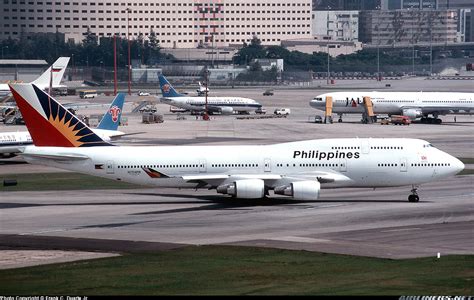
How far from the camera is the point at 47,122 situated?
75.1m

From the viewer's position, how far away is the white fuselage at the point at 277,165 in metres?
74.5

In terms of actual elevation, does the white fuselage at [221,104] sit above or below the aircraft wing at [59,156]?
below

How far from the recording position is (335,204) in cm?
7425

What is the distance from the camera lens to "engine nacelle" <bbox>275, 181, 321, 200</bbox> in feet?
240

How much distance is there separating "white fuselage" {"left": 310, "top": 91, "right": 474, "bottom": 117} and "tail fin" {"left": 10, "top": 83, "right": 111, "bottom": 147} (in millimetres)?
94606

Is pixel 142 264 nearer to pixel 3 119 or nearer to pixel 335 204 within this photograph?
pixel 335 204

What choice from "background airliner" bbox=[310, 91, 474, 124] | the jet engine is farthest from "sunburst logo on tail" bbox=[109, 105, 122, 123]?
the jet engine

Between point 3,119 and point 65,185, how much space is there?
82.3 m

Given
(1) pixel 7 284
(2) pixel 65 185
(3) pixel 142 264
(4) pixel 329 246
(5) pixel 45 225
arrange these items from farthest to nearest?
(2) pixel 65 185
(5) pixel 45 225
(4) pixel 329 246
(3) pixel 142 264
(1) pixel 7 284

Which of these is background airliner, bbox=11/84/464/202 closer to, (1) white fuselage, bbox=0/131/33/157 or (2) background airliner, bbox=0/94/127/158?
(2) background airliner, bbox=0/94/127/158

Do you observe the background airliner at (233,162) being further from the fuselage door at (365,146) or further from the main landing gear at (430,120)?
the main landing gear at (430,120)

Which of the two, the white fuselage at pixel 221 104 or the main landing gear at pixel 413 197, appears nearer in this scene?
the main landing gear at pixel 413 197

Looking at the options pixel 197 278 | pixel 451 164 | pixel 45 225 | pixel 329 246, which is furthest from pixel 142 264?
pixel 451 164

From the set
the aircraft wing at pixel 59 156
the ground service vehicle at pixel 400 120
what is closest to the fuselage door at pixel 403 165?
the aircraft wing at pixel 59 156
